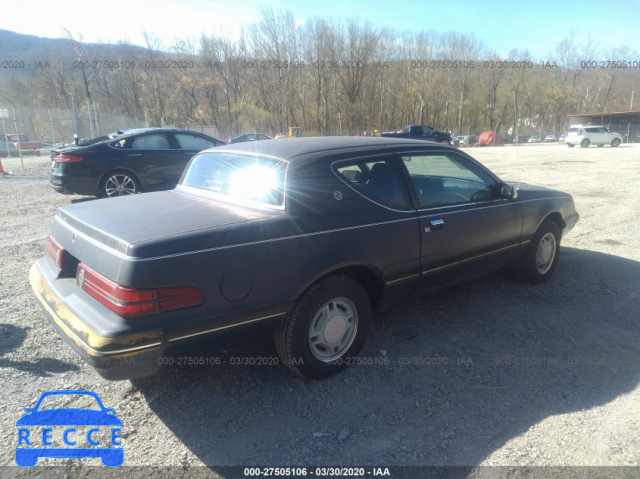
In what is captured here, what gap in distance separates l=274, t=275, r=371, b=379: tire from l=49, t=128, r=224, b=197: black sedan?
22.7ft

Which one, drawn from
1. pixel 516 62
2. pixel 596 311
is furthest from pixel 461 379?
pixel 516 62

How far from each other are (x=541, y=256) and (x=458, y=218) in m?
1.60

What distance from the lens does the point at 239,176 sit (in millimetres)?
3121

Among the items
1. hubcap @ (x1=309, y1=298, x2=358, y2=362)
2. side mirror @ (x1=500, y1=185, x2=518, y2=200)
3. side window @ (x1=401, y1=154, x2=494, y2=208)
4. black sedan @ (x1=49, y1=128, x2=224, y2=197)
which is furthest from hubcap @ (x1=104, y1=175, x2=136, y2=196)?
side mirror @ (x1=500, y1=185, x2=518, y2=200)

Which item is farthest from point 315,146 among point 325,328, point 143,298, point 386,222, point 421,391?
point 421,391

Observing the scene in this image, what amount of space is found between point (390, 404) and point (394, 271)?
36.9 inches

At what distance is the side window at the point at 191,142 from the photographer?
8.93 metres

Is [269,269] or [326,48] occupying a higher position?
[326,48]

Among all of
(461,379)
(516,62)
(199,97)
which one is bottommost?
(461,379)

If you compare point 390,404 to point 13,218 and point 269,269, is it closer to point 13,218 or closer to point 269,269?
point 269,269

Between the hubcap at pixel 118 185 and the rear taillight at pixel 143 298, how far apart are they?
683cm

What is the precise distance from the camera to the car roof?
9.78 feet

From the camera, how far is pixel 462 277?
11.9ft

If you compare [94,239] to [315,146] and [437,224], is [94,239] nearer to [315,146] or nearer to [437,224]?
[315,146]
